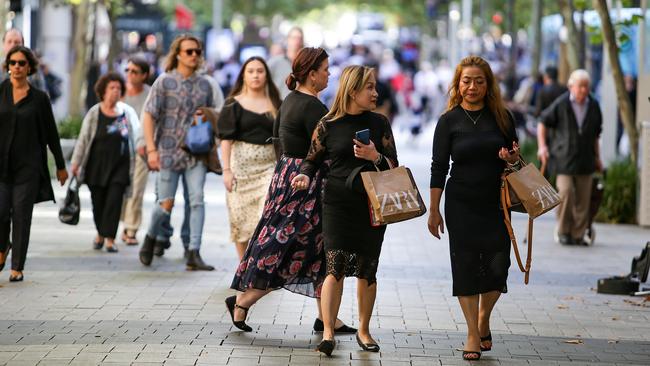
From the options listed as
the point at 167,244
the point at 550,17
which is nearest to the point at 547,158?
the point at 167,244

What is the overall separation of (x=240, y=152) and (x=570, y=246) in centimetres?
504

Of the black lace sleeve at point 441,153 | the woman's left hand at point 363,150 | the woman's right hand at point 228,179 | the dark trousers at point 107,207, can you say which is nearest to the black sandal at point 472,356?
the black lace sleeve at point 441,153

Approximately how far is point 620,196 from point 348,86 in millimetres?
9669

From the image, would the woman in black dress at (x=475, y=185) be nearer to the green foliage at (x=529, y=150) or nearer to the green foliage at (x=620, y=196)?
the green foliage at (x=620, y=196)

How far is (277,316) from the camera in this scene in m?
9.63

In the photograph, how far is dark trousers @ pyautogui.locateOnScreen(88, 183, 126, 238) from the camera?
13.4 meters

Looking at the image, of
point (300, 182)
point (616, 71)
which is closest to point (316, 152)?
point (300, 182)

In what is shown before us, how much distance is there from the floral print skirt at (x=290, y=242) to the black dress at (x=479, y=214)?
92 centimetres

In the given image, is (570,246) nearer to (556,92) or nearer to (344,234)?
(556,92)

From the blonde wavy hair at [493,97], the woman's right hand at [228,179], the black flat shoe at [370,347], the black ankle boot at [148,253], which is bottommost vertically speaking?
the black ankle boot at [148,253]

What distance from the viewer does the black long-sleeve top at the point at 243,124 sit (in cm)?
1081

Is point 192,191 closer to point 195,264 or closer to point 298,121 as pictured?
point 195,264

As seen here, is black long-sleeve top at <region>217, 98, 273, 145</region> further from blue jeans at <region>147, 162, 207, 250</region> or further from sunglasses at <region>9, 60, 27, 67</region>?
sunglasses at <region>9, 60, 27, 67</region>

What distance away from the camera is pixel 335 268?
826cm
